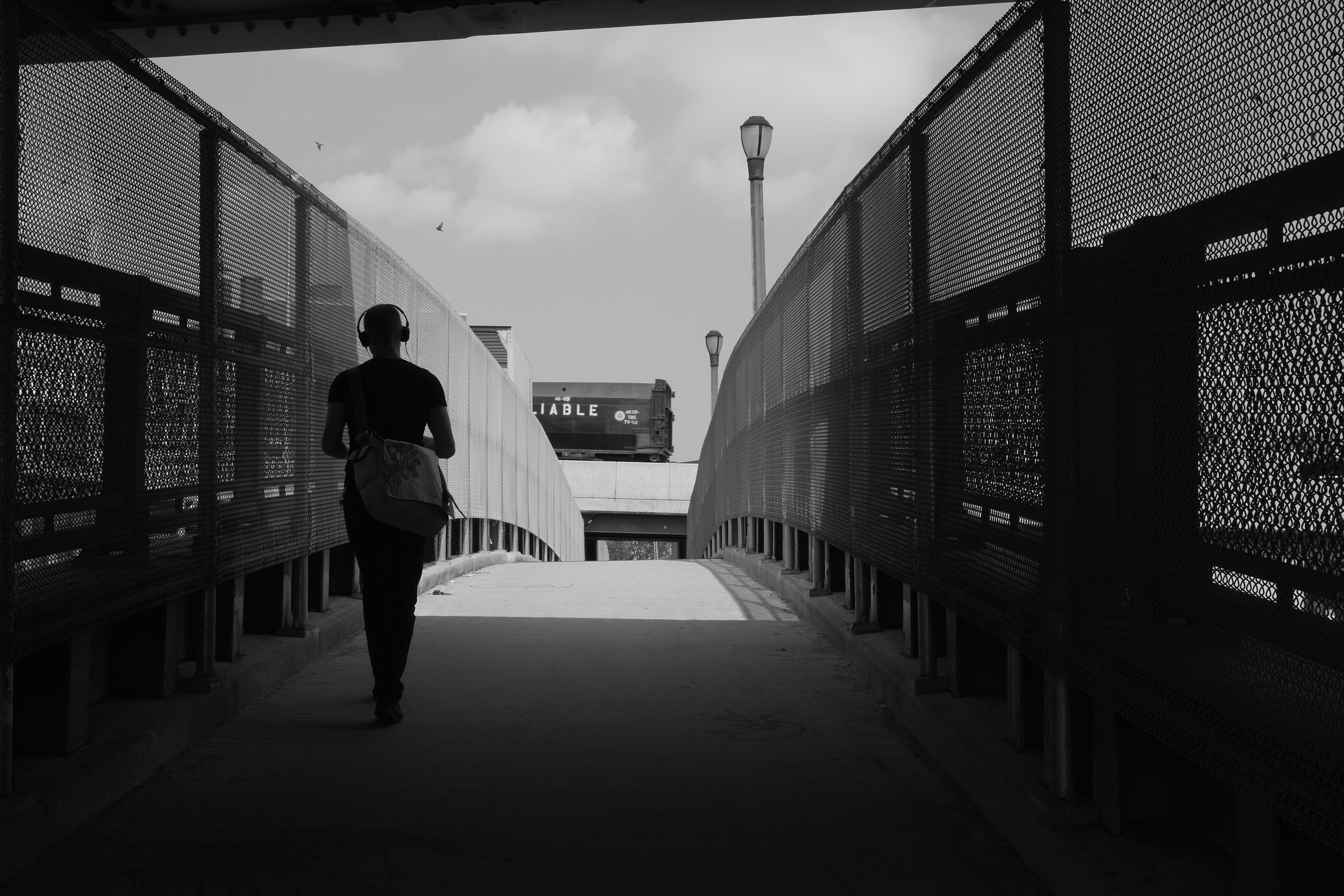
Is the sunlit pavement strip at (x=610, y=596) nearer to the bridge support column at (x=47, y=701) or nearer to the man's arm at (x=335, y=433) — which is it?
the man's arm at (x=335, y=433)

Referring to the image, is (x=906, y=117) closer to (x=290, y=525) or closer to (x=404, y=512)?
(x=404, y=512)

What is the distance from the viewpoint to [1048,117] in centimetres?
392

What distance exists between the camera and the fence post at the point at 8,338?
372cm

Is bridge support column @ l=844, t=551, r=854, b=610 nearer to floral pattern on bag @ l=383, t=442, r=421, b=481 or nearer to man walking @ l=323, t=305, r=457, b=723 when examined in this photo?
man walking @ l=323, t=305, r=457, b=723

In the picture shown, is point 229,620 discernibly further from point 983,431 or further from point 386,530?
point 983,431

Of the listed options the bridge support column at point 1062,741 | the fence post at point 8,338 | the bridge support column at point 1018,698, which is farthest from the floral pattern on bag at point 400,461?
the bridge support column at point 1062,741

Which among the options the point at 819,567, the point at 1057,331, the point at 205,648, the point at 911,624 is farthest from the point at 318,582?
the point at 1057,331

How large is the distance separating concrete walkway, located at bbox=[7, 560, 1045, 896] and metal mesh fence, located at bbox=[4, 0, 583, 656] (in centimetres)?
71

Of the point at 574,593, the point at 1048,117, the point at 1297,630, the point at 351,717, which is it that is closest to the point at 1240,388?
the point at 1297,630

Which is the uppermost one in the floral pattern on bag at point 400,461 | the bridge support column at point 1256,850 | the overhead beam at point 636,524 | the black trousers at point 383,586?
the floral pattern on bag at point 400,461

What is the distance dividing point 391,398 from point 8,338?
7.27 feet

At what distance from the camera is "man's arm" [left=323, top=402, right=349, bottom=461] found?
19.0 ft

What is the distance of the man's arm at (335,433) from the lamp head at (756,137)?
1286cm

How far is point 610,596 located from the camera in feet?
40.3
